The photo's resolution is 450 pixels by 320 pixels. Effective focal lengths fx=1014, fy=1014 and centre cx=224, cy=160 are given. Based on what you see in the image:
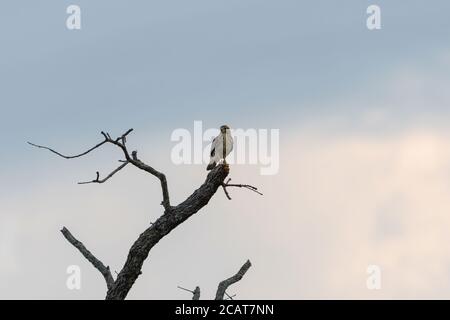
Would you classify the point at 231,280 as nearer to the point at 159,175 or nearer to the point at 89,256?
the point at 89,256

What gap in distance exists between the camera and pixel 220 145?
75.5 ft

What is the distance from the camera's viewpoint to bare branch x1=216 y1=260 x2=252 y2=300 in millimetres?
20359

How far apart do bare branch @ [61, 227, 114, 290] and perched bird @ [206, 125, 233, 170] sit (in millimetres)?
4454

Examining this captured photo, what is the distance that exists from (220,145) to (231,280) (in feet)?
12.0

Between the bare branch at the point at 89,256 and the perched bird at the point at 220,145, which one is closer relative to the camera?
the bare branch at the point at 89,256

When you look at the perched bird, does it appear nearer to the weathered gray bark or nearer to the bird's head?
the bird's head

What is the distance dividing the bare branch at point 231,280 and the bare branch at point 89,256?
2.82 meters

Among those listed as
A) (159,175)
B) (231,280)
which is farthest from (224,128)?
(159,175)

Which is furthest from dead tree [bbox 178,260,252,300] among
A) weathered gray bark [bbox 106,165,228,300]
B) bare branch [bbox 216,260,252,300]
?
weathered gray bark [bbox 106,165,228,300]

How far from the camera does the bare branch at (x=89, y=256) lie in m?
18.4

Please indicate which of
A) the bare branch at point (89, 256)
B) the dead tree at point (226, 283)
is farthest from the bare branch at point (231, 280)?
the bare branch at point (89, 256)

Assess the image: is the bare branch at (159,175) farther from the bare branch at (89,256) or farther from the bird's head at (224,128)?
the bird's head at (224,128)

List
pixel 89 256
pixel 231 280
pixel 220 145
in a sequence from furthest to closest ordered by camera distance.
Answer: pixel 220 145 → pixel 231 280 → pixel 89 256
